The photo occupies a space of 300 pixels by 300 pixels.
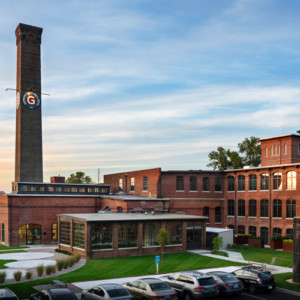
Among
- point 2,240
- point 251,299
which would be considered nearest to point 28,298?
point 251,299

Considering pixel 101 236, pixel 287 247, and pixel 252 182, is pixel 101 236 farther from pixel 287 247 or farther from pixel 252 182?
pixel 252 182

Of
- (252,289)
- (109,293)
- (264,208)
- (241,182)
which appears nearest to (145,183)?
(241,182)

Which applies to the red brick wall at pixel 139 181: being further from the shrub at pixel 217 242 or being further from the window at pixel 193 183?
the shrub at pixel 217 242

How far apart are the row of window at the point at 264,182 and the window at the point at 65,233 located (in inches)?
1173

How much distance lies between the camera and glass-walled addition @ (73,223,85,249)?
133 ft

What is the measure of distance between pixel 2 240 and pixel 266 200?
1491 inches

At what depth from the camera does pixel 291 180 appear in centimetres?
5441

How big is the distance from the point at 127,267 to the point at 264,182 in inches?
1232

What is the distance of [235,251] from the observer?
46562 mm

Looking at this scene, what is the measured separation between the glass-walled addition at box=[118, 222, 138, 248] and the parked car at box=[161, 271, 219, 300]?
16.4m

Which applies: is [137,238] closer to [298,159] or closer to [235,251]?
[235,251]

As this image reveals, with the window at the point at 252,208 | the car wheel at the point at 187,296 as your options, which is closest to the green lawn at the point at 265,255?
the window at the point at 252,208

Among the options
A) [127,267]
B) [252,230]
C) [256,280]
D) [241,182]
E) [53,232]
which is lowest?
[252,230]

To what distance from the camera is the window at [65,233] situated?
4415cm
